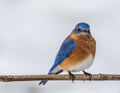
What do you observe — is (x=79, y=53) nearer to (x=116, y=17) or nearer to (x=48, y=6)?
(x=116, y=17)

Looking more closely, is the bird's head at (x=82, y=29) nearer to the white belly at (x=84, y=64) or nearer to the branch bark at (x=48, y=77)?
the white belly at (x=84, y=64)

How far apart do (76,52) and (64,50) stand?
0.04 m

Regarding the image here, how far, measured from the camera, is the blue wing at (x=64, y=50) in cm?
199

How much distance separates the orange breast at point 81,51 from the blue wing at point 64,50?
0.02 meters

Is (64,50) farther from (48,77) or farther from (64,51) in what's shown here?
(48,77)

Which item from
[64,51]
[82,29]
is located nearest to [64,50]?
[64,51]

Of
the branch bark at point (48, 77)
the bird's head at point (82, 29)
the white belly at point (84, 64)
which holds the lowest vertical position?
the branch bark at point (48, 77)

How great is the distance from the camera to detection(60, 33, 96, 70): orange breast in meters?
1.93

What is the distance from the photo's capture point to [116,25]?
6.41 meters

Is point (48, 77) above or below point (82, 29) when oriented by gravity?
below

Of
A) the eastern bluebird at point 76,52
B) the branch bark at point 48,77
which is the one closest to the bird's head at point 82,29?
the eastern bluebird at point 76,52

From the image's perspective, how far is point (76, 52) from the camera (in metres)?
2.02

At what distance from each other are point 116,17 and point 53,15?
78 centimetres

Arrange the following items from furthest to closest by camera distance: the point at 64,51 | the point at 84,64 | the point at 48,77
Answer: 1. the point at 64,51
2. the point at 84,64
3. the point at 48,77
